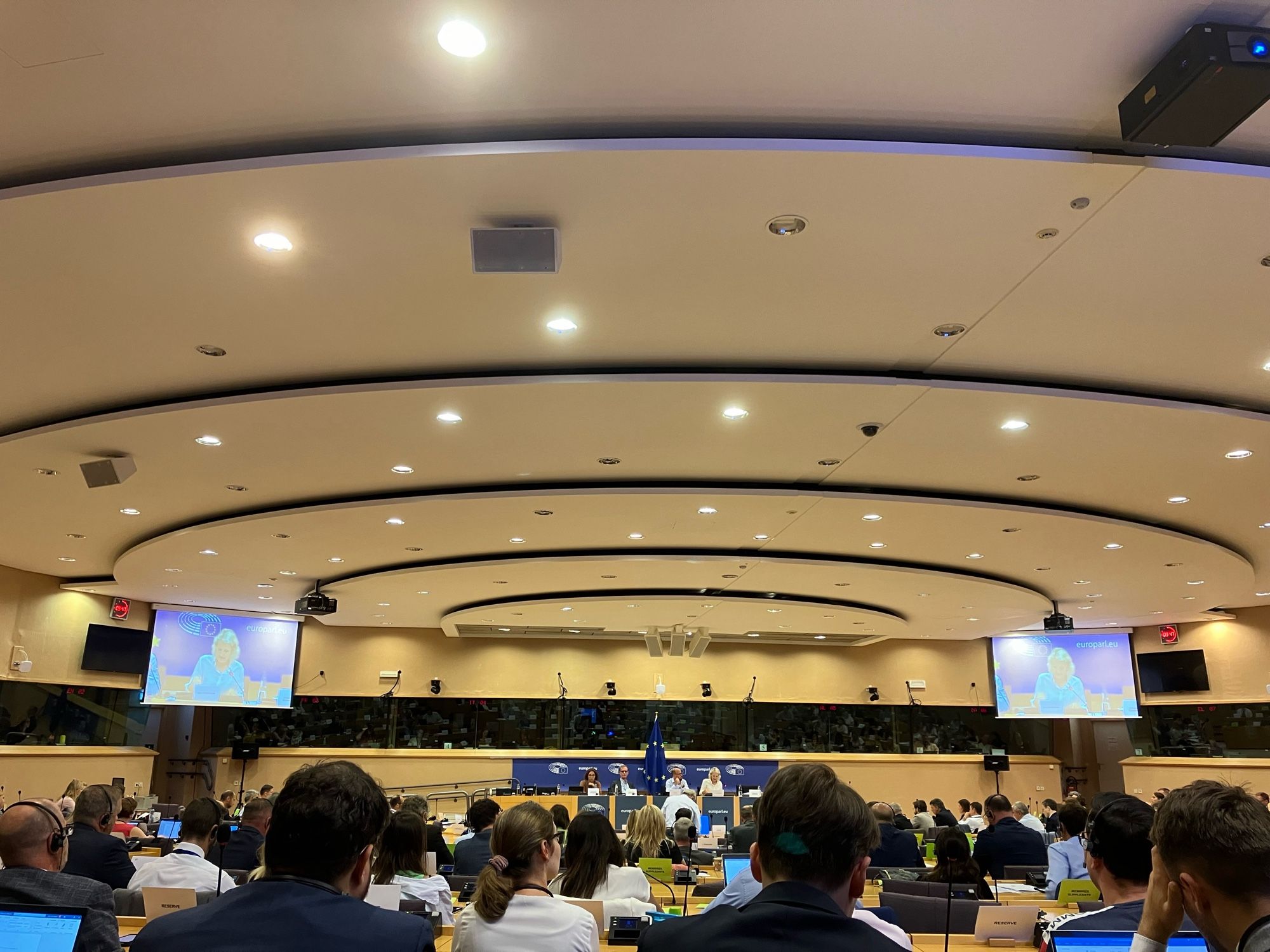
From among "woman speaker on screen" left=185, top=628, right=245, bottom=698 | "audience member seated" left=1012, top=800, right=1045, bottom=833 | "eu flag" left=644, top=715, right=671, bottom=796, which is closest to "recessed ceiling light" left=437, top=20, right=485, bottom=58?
"audience member seated" left=1012, top=800, right=1045, bottom=833

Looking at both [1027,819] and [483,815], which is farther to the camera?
[1027,819]

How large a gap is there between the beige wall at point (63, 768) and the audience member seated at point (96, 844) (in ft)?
30.1

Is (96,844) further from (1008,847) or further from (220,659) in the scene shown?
(220,659)

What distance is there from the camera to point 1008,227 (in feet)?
14.4

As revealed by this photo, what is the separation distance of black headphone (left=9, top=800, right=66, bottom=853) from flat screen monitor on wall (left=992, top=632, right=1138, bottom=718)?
57.9ft

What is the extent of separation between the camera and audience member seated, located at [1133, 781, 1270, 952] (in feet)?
5.67

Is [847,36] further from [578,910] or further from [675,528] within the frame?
[675,528]

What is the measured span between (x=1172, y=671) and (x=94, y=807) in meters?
17.6

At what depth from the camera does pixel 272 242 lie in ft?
14.8

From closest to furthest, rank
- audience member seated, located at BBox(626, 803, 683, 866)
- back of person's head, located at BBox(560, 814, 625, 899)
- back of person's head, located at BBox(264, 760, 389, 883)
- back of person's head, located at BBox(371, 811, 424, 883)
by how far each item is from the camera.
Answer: back of person's head, located at BBox(264, 760, 389, 883)
back of person's head, located at BBox(560, 814, 625, 899)
back of person's head, located at BBox(371, 811, 424, 883)
audience member seated, located at BBox(626, 803, 683, 866)

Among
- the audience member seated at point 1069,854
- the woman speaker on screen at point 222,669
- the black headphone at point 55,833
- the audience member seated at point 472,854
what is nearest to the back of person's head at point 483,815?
the audience member seated at point 472,854

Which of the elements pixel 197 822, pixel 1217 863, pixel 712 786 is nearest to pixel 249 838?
pixel 197 822

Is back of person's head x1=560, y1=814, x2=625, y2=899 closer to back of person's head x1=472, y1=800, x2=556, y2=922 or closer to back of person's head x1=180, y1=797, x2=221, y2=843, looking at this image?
back of person's head x1=472, y1=800, x2=556, y2=922

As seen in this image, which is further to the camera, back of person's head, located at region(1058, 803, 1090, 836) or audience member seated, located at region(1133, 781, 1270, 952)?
back of person's head, located at region(1058, 803, 1090, 836)
